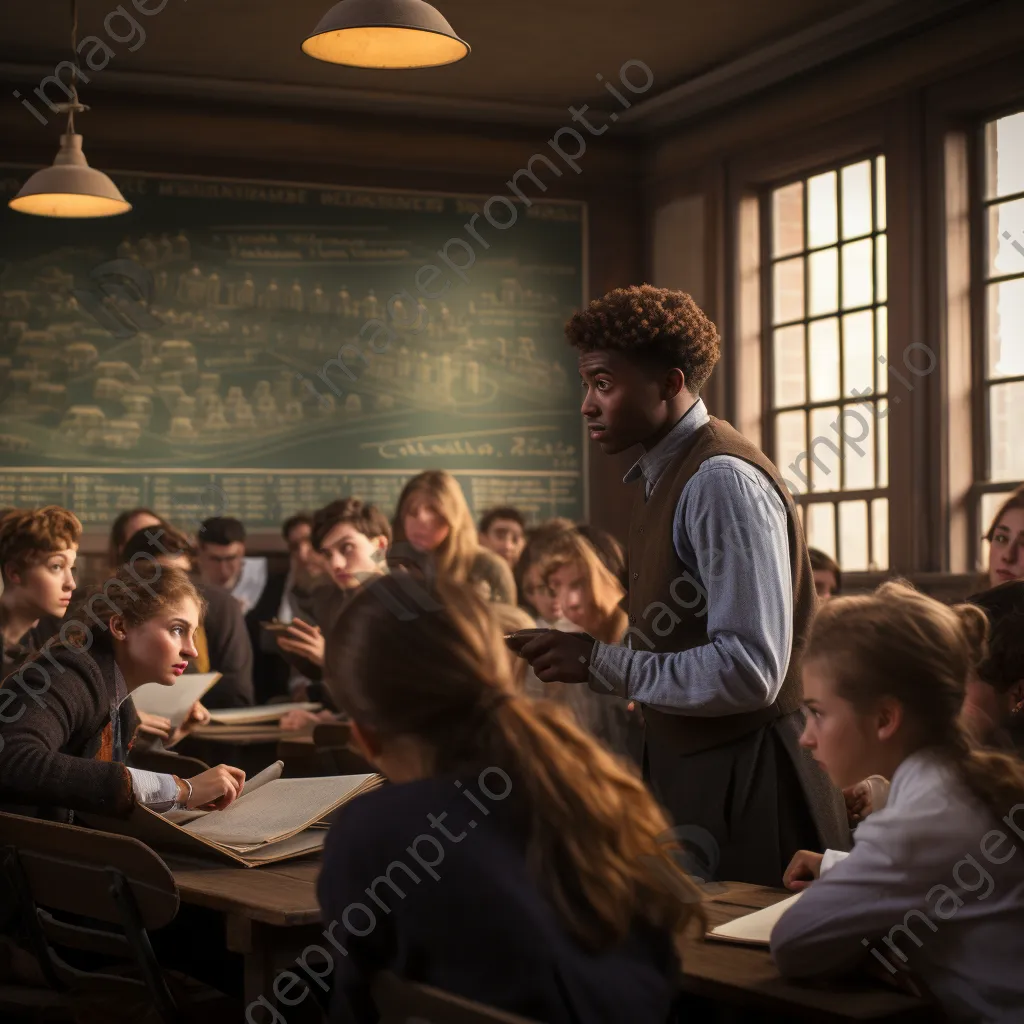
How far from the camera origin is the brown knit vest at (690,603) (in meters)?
2.36

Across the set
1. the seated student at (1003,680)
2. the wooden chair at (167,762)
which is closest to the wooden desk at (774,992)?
the seated student at (1003,680)

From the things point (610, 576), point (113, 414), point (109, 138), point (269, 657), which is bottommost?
point (269, 657)

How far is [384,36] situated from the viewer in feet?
13.2

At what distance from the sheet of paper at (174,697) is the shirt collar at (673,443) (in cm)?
189

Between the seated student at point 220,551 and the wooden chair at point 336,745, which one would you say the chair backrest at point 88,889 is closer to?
the wooden chair at point 336,745

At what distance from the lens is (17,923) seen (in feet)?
8.43

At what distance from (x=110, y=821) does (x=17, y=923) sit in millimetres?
274

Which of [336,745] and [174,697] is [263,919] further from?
[336,745]

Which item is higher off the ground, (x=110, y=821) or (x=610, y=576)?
(x=610, y=576)

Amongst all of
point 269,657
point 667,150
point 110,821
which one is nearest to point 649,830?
point 110,821

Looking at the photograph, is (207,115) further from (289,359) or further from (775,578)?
(775,578)

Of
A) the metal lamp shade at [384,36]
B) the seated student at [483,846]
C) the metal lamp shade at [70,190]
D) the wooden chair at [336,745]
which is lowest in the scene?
the wooden chair at [336,745]

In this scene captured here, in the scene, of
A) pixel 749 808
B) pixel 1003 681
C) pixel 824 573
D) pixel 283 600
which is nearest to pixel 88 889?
pixel 749 808

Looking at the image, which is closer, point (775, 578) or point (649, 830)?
point (649, 830)
